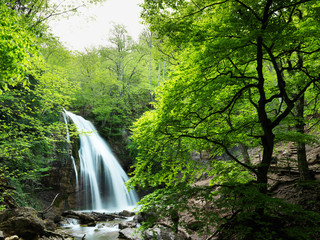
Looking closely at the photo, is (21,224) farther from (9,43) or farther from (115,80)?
(115,80)

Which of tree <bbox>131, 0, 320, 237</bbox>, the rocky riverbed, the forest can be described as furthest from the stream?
tree <bbox>131, 0, 320, 237</bbox>

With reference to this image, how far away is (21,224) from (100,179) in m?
10.5

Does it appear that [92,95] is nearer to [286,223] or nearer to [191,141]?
[191,141]

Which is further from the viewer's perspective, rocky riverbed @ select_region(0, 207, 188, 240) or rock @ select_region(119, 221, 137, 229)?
rock @ select_region(119, 221, 137, 229)

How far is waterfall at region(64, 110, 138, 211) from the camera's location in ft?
49.2

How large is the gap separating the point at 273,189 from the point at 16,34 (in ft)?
27.3

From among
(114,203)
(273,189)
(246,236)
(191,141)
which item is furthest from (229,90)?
(114,203)

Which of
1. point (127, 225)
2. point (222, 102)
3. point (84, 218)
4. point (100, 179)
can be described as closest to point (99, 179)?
point (100, 179)

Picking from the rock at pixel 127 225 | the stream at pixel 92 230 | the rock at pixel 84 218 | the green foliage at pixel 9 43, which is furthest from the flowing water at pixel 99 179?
the green foliage at pixel 9 43

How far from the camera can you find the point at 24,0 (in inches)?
315

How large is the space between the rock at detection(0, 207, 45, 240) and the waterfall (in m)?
7.83

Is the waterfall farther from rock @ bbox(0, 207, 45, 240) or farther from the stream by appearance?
rock @ bbox(0, 207, 45, 240)

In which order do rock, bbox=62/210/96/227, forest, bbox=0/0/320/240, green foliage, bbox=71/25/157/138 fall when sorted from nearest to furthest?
1. forest, bbox=0/0/320/240
2. rock, bbox=62/210/96/227
3. green foliage, bbox=71/25/157/138

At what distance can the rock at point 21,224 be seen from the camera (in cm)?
599
